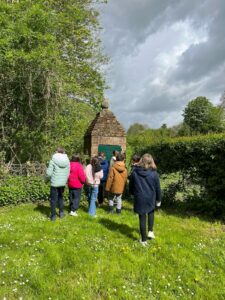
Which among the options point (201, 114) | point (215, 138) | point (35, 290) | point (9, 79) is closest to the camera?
point (35, 290)

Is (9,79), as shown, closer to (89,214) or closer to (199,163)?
(89,214)

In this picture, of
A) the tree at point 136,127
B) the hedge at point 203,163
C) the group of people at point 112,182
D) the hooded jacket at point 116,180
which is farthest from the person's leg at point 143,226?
the tree at point 136,127

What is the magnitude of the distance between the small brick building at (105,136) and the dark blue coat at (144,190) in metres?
6.46

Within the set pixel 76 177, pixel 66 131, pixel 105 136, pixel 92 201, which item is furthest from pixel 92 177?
pixel 66 131

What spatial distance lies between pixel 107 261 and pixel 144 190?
5.49 ft

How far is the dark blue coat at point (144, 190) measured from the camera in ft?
21.7

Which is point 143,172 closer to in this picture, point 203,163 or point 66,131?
point 203,163

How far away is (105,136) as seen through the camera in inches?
524

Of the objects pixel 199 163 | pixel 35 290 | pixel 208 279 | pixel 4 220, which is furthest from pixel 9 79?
pixel 208 279

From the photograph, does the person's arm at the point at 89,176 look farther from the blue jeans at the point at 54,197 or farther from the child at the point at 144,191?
the child at the point at 144,191

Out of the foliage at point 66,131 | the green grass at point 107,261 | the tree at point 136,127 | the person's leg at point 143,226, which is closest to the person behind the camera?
the green grass at point 107,261

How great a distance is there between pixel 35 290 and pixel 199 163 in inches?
259

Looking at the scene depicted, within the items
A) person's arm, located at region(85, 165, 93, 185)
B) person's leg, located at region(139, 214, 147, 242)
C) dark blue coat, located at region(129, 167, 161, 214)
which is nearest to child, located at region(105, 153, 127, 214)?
person's arm, located at region(85, 165, 93, 185)

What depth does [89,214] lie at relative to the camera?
29.6 ft
